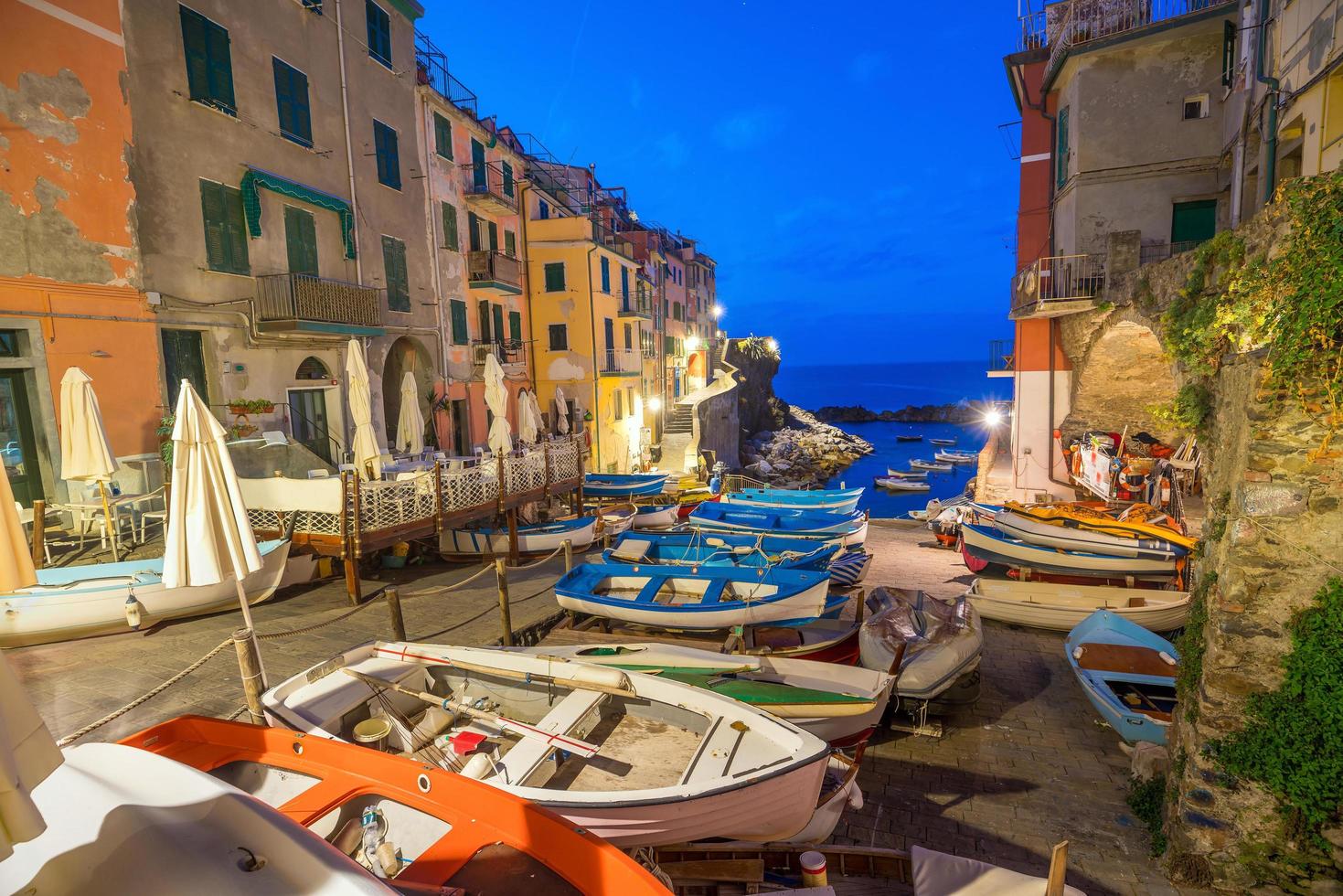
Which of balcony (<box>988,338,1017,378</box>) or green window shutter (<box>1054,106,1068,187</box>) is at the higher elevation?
green window shutter (<box>1054,106,1068,187</box>)

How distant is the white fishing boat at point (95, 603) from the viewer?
27.1 feet

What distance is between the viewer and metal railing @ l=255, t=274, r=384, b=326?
45.6ft

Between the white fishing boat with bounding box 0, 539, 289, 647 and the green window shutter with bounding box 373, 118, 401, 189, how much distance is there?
1274 cm

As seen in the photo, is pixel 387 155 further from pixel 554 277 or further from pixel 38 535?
pixel 38 535

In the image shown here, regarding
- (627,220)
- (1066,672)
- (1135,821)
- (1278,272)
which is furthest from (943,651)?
(627,220)

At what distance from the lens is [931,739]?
331 inches

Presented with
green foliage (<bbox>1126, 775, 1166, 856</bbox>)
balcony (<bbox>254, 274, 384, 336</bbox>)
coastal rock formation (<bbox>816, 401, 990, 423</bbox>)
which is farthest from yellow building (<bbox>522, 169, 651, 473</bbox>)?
coastal rock formation (<bbox>816, 401, 990, 423</bbox>)

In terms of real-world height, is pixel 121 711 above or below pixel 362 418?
below

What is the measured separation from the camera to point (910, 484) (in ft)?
141

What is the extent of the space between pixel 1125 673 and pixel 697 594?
6.30m

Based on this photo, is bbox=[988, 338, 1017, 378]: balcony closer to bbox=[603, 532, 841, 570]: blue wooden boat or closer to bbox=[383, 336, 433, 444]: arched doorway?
bbox=[603, 532, 841, 570]: blue wooden boat

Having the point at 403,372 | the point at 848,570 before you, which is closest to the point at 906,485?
the point at 848,570

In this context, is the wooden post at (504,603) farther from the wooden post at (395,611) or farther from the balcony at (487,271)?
the balcony at (487,271)

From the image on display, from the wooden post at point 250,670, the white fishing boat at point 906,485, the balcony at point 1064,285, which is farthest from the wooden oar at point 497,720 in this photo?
the white fishing boat at point 906,485
